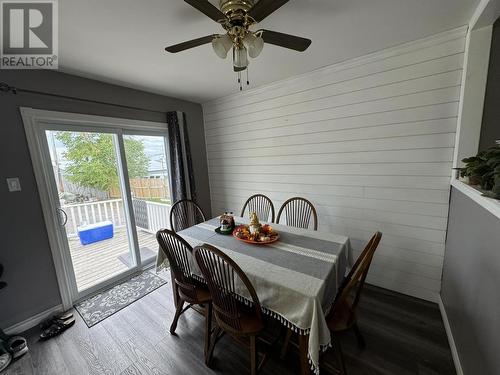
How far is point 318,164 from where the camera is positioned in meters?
2.42

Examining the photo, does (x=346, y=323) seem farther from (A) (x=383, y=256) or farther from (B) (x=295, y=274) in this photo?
(A) (x=383, y=256)

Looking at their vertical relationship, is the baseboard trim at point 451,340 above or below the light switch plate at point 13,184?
below

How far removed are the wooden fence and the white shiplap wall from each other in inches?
64.7

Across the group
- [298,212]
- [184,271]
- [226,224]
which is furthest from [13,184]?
[298,212]

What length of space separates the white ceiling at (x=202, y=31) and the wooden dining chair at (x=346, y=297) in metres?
1.55

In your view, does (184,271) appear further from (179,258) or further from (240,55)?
(240,55)

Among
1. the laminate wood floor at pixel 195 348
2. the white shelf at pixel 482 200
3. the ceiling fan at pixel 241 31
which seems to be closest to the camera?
the white shelf at pixel 482 200

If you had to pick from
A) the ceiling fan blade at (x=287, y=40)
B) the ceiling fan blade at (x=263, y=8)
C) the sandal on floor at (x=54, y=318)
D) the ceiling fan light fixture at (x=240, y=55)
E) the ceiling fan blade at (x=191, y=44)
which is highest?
the ceiling fan blade at (x=263, y=8)

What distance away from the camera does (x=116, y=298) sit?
7.31 feet

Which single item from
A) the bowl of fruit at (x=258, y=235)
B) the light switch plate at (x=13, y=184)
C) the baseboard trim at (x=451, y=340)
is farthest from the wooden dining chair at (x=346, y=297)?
the light switch plate at (x=13, y=184)

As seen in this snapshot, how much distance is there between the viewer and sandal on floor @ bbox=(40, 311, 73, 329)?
1860 mm

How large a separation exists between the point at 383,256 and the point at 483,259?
3.56 ft

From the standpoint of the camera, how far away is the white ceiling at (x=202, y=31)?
129cm

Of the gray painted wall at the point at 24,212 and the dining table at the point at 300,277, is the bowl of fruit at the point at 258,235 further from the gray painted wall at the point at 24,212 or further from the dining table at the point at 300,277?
the gray painted wall at the point at 24,212
